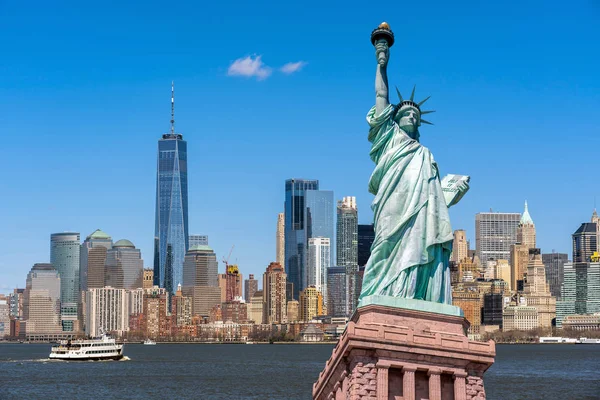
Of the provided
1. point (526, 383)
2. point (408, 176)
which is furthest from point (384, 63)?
point (526, 383)

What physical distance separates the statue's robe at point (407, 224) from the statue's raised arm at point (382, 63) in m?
0.30

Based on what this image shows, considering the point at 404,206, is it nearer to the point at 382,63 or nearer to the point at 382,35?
the point at 382,63

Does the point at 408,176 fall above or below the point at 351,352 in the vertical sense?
above

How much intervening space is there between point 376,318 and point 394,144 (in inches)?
222

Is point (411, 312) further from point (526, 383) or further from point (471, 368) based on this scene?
point (526, 383)

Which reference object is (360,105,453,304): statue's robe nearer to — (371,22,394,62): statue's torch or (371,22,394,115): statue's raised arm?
(371,22,394,115): statue's raised arm

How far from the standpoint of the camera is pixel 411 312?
2850cm

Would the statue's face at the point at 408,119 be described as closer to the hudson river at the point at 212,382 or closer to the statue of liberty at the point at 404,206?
the statue of liberty at the point at 404,206

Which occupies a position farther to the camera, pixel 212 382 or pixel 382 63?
pixel 212 382

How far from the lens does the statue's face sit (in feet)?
104

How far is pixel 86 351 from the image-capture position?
143125 mm

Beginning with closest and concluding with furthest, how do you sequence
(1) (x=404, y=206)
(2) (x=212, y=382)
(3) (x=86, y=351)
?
(1) (x=404, y=206)
(2) (x=212, y=382)
(3) (x=86, y=351)

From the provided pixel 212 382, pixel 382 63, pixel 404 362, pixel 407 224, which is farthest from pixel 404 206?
pixel 212 382

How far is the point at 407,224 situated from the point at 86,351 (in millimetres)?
117868
